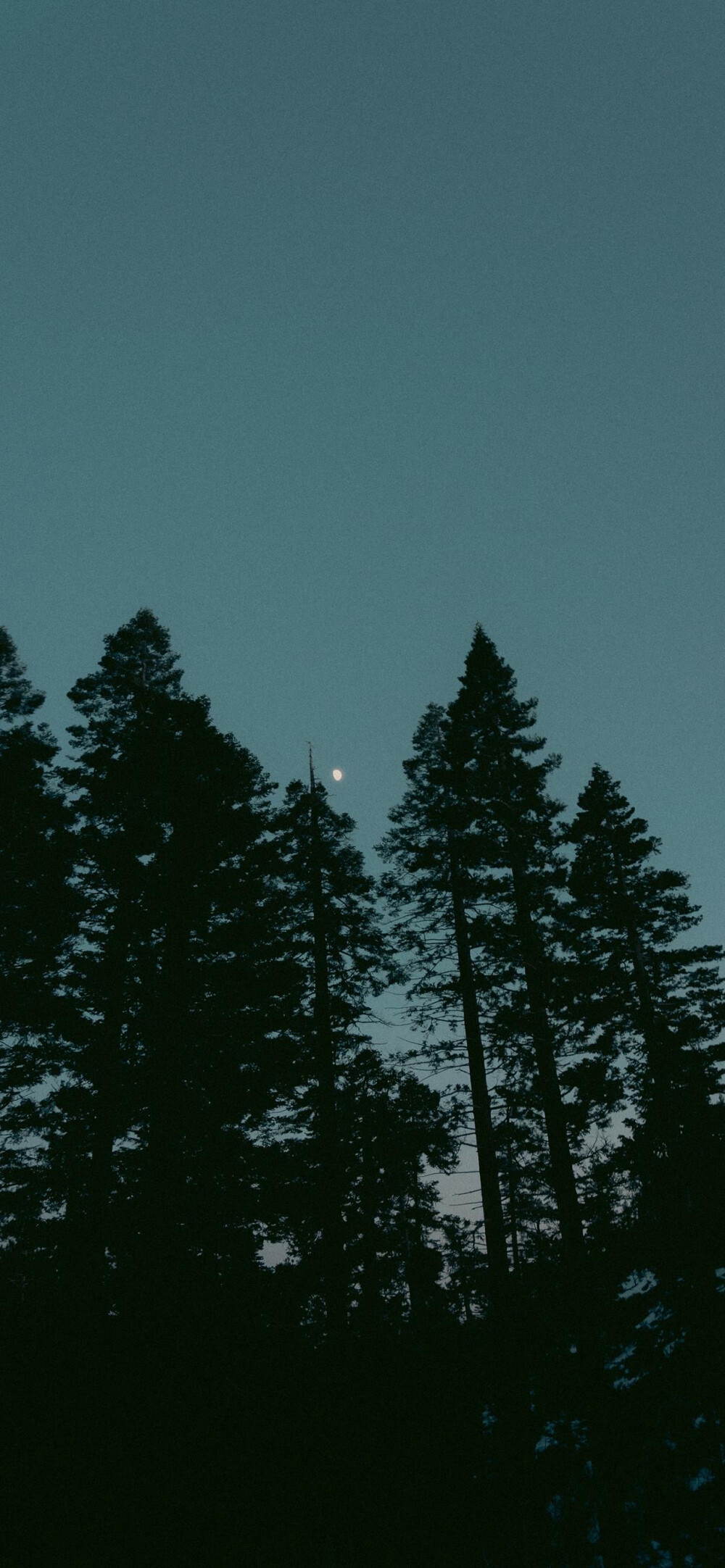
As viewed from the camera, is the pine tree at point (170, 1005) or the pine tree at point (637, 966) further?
the pine tree at point (637, 966)

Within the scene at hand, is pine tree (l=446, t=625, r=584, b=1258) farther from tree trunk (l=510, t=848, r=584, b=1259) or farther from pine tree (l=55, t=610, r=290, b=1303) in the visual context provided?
pine tree (l=55, t=610, r=290, b=1303)

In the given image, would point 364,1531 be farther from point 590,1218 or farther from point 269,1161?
point 590,1218

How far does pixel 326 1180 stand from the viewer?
15930mm

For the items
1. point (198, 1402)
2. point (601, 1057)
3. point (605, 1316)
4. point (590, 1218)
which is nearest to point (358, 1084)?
point (590, 1218)

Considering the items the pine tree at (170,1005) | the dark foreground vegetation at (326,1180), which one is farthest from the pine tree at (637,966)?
the pine tree at (170,1005)

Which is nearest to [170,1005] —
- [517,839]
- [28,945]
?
[28,945]

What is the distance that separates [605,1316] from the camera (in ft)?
30.7

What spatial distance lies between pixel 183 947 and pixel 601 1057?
559 inches

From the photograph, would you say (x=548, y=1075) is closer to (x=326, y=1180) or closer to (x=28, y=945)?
(x=326, y=1180)

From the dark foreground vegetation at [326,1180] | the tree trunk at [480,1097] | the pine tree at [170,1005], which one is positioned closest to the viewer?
the dark foreground vegetation at [326,1180]

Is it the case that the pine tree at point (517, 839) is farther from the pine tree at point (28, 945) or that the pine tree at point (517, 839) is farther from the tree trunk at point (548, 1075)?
the pine tree at point (28, 945)

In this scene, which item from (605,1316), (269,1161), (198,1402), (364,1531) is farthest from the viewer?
(269,1161)

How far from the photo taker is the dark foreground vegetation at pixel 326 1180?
688 centimetres

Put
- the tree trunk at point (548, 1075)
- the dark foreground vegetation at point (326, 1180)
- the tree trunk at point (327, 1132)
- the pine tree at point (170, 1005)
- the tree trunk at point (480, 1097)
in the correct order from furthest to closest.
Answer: the tree trunk at point (327, 1132) < the tree trunk at point (480, 1097) < the tree trunk at point (548, 1075) < the pine tree at point (170, 1005) < the dark foreground vegetation at point (326, 1180)
